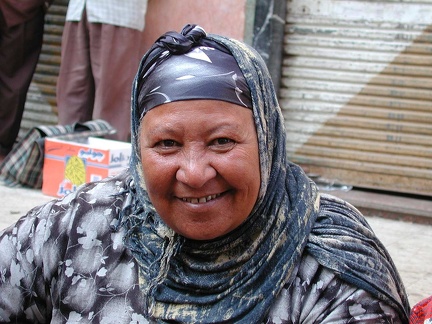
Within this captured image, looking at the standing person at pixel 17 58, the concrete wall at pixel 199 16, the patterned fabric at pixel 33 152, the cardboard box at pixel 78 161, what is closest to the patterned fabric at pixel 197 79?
the cardboard box at pixel 78 161

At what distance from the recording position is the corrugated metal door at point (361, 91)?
546cm

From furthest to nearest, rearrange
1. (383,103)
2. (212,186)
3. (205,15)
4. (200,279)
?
(205,15) < (383,103) < (200,279) < (212,186)

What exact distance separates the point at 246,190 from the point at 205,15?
13.9 ft

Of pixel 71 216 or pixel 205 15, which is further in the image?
pixel 205 15

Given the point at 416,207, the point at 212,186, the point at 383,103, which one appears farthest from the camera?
the point at 383,103

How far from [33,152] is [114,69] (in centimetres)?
91

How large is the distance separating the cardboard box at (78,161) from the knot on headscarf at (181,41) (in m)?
3.03

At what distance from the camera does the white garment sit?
559 cm

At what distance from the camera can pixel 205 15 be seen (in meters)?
5.91

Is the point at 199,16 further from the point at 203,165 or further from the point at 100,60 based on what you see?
the point at 203,165

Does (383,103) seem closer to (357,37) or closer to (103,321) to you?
(357,37)

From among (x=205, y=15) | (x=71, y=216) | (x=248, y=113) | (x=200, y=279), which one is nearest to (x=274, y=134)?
(x=248, y=113)

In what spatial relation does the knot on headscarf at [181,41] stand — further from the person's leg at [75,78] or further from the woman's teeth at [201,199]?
the person's leg at [75,78]

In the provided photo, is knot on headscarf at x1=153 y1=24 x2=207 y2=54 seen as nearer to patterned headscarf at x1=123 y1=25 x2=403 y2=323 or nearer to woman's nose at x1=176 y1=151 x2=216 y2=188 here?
patterned headscarf at x1=123 y1=25 x2=403 y2=323
